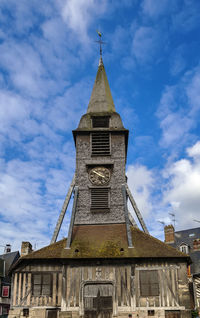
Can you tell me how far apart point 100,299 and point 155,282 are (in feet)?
8.72

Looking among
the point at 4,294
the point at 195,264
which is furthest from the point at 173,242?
the point at 4,294

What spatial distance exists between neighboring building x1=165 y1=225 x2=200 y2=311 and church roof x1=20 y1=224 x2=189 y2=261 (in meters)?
9.46

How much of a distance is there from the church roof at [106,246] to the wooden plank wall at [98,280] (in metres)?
0.54

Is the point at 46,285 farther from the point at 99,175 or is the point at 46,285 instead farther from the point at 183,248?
the point at 183,248

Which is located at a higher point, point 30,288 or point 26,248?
point 26,248

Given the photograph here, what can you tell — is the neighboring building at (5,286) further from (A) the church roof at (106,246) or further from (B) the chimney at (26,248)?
(A) the church roof at (106,246)

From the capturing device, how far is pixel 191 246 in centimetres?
2664

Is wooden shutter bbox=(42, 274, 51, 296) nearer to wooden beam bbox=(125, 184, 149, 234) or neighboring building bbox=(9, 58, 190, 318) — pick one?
neighboring building bbox=(9, 58, 190, 318)

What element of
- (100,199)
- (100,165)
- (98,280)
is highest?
(100,165)

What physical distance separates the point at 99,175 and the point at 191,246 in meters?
12.7

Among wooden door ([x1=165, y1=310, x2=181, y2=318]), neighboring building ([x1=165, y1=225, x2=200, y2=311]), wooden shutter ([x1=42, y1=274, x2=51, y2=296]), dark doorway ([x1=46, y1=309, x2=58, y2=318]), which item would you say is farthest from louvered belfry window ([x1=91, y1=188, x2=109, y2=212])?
neighboring building ([x1=165, y1=225, x2=200, y2=311])

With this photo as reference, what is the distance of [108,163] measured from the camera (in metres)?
19.0

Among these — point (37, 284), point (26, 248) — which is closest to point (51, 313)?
point (37, 284)

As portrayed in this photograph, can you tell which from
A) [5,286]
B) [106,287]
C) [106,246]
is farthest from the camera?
[5,286]
